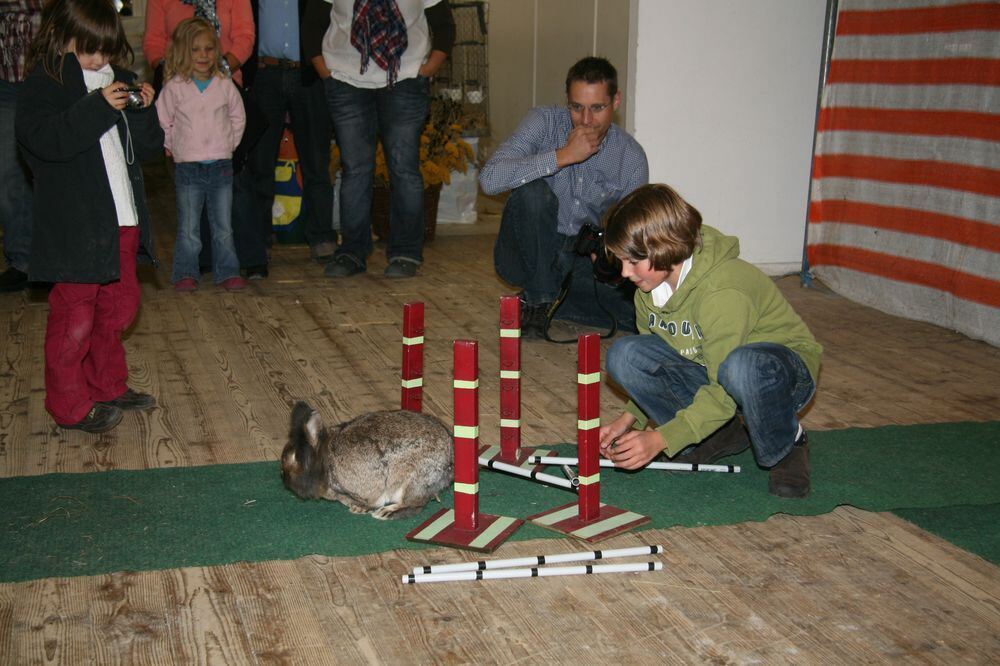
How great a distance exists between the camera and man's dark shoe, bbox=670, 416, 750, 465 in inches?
138

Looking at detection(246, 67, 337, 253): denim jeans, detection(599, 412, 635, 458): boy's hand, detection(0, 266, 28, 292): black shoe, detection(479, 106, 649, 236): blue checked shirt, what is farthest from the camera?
detection(246, 67, 337, 253): denim jeans

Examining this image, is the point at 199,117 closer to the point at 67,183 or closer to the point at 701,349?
the point at 67,183

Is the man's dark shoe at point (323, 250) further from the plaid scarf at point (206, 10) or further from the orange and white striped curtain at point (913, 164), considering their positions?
the orange and white striped curtain at point (913, 164)

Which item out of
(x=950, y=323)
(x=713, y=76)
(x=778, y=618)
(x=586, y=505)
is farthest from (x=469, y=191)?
(x=778, y=618)

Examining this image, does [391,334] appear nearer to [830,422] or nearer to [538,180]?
[538,180]

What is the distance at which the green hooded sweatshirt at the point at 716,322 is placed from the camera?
2.98m

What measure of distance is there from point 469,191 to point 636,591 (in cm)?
620

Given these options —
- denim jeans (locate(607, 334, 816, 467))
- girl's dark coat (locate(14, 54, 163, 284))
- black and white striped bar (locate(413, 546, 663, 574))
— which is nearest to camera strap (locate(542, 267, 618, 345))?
denim jeans (locate(607, 334, 816, 467))

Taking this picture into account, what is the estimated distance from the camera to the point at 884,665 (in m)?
2.27

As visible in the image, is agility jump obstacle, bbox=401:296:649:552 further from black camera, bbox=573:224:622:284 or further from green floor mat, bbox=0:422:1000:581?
black camera, bbox=573:224:622:284

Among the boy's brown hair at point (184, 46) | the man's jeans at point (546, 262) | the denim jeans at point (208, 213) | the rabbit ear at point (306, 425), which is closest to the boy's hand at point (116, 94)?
the rabbit ear at point (306, 425)

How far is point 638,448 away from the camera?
2.89 meters

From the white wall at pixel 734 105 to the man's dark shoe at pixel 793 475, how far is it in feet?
10.6

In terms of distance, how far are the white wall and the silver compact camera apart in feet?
10.8
